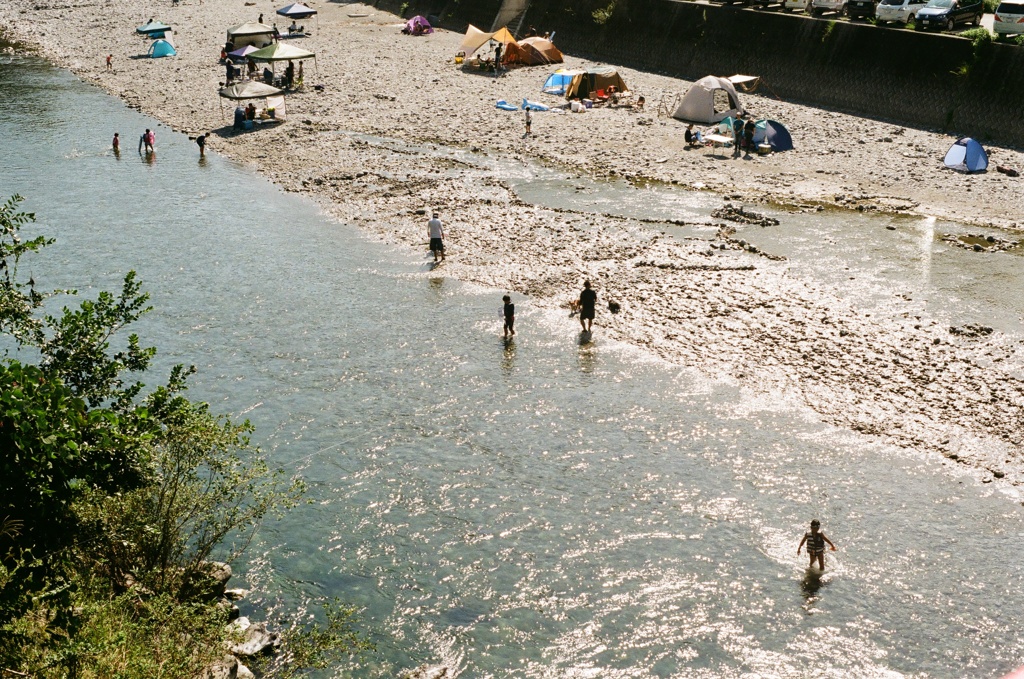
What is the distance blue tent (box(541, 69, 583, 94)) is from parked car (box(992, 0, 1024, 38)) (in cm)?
1987

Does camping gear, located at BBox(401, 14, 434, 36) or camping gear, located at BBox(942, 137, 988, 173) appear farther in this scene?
camping gear, located at BBox(401, 14, 434, 36)

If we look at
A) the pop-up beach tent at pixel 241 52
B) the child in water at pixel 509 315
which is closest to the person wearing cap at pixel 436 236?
the child in water at pixel 509 315

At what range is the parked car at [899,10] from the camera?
4644 centimetres

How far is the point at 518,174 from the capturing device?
1594 inches

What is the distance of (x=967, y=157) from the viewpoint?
3753 cm

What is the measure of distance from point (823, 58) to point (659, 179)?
14470 mm

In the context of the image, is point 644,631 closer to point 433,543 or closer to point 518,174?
point 433,543

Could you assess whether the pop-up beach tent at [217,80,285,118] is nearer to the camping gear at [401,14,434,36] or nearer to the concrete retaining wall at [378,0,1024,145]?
the concrete retaining wall at [378,0,1024,145]

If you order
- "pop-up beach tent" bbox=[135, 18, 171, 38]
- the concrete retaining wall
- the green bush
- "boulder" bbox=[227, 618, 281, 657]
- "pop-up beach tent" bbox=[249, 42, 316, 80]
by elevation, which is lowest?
"boulder" bbox=[227, 618, 281, 657]

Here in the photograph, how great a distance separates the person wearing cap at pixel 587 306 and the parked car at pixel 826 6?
31.3m

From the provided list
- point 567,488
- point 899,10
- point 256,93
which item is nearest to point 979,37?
point 899,10

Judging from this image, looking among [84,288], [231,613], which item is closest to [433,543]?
[231,613]

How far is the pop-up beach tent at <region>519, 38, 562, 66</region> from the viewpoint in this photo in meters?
57.9

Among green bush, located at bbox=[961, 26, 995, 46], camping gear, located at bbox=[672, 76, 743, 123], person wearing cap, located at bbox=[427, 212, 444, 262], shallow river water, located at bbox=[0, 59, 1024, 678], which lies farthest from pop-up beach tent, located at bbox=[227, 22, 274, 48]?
green bush, located at bbox=[961, 26, 995, 46]
